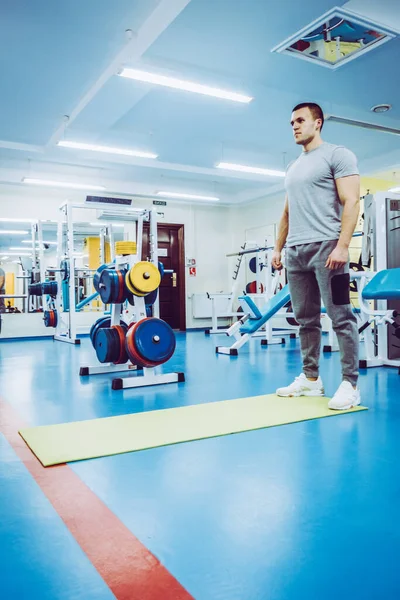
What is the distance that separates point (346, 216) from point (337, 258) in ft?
0.73

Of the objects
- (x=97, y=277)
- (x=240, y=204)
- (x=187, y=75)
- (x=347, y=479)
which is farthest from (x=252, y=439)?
(x=240, y=204)

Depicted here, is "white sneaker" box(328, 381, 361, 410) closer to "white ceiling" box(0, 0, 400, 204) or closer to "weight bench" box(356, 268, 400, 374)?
"weight bench" box(356, 268, 400, 374)

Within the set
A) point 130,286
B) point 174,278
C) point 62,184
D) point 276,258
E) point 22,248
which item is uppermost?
point 62,184

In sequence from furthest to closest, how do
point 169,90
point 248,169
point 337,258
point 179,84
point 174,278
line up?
point 174,278 < point 248,169 < point 169,90 < point 179,84 < point 337,258

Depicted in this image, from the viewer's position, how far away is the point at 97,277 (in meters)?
3.70

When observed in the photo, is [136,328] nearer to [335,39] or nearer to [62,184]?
[335,39]

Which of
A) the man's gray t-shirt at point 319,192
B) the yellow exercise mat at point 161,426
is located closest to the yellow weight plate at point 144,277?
the yellow exercise mat at point 161,426

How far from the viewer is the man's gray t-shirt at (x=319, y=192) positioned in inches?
93.7

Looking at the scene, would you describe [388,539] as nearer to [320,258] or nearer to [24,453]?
[24,453]

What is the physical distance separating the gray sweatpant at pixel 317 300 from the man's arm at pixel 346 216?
0.28 feet

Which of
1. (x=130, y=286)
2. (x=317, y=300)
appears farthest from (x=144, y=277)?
(x=317, y=300)

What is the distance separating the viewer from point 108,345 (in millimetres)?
3426

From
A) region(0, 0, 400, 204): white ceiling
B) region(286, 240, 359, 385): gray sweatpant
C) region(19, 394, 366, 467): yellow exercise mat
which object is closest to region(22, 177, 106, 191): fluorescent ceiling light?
region(0, 0, 400, 204): white ceiling

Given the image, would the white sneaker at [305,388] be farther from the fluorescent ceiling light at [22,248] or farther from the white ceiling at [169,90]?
the fluorescent ceiling light at [22,248]
